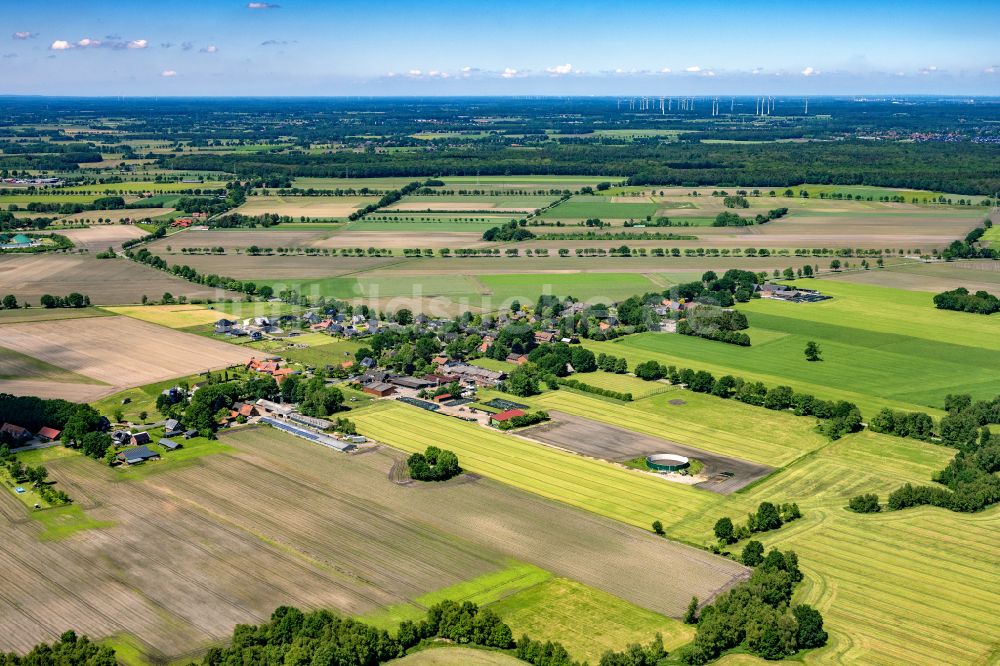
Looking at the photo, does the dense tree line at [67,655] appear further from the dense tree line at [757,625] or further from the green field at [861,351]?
the green field at [861,351]

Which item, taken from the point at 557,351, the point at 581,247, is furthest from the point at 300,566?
the point at 581,247

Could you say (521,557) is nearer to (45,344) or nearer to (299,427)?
(299,427)

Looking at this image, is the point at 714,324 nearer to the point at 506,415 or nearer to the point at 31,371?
the point at 506,415

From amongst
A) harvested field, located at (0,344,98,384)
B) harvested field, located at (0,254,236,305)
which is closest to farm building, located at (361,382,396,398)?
harvested field, located at (0,344,98,384)

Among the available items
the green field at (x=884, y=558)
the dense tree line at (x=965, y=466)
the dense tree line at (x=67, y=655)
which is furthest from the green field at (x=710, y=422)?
the dense tree line at (x=67, y=655)

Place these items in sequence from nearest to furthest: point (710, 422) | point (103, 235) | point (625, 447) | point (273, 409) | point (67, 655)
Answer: point (67, 655), point (625, 447), point (710, 422), point (273, 409), point (103, 235)

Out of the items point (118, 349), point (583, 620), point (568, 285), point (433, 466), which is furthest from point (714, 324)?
point (583, 620)

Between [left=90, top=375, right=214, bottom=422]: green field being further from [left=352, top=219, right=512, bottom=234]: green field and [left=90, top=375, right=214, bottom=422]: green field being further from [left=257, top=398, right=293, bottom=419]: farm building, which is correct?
[left=352, top=219, right=512, bottom=234]: green field
